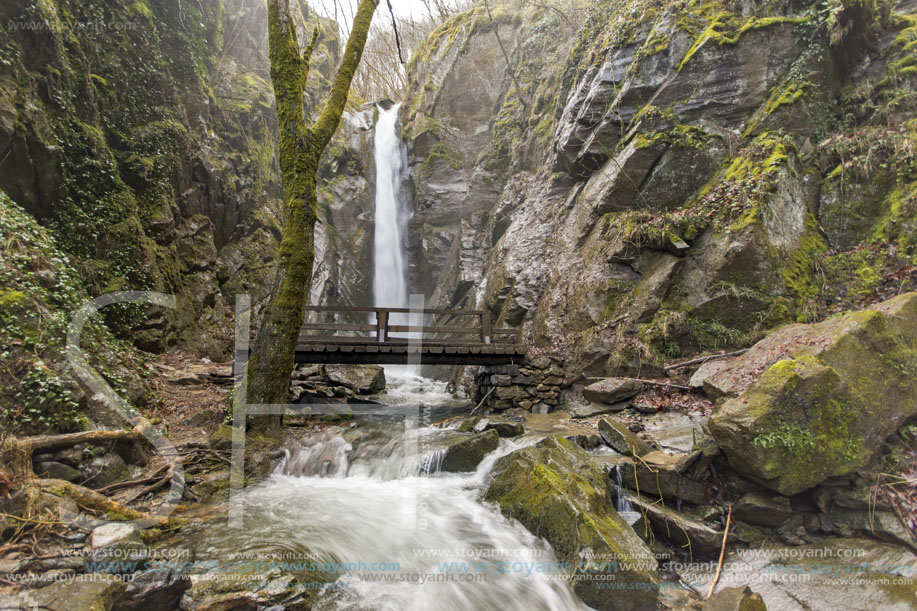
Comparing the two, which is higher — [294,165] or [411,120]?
[411,120]

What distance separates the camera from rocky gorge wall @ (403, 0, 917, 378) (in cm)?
733

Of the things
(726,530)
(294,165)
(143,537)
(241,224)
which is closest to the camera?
(143,537)

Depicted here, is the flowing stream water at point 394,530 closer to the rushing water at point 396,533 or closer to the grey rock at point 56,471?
the rushing water at point 396,533

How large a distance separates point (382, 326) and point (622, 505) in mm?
6282

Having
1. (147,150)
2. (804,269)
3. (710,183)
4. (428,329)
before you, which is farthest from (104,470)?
(710,183)

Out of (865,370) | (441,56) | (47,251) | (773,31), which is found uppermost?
(441,56)

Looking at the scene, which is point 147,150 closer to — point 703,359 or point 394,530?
point 394,530

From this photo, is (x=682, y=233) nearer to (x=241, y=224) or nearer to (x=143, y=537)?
(x=143, y=537)

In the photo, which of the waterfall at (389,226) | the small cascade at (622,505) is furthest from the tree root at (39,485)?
the waterfall at (389,226)

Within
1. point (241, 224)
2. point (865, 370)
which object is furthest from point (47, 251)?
point (865, 370)

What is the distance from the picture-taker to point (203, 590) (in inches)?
110

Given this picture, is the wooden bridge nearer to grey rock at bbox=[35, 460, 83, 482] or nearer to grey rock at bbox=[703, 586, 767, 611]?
grey rock at bbox=[35, 460, 83, 482]

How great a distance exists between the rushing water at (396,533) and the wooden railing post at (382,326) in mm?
3332

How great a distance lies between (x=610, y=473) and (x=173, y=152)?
38.9ft
